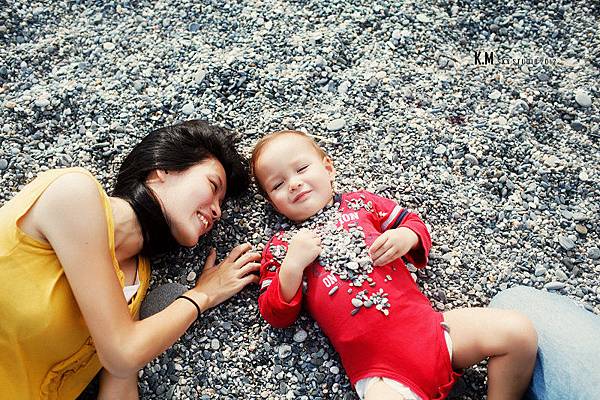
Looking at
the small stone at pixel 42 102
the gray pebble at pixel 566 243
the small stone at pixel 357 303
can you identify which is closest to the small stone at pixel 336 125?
the small stone at pixel 357 303

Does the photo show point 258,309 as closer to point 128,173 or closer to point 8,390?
point 128,173

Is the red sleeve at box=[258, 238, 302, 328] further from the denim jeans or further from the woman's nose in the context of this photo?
the denim jeans

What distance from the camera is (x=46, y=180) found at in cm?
262

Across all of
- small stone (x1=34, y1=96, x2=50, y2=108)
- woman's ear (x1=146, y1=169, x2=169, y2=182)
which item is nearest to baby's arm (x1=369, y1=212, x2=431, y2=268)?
woman's ear (x1=146, y1=169, x2=169, y2=182)

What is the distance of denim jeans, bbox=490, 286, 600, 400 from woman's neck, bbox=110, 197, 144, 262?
170cm

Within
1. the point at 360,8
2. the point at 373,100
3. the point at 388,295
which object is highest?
the point at 360,8

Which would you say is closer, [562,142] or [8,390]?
[8,390]

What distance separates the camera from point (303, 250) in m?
2.81

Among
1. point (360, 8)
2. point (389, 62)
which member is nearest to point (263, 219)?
point (389, 62)

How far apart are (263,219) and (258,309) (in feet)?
1.56

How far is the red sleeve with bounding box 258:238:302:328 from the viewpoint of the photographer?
2822mm

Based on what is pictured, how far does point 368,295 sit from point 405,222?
476 millimetres

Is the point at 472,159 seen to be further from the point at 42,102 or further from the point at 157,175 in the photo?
the point at 42,102

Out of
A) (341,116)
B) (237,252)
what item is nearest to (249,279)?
(237,252)
